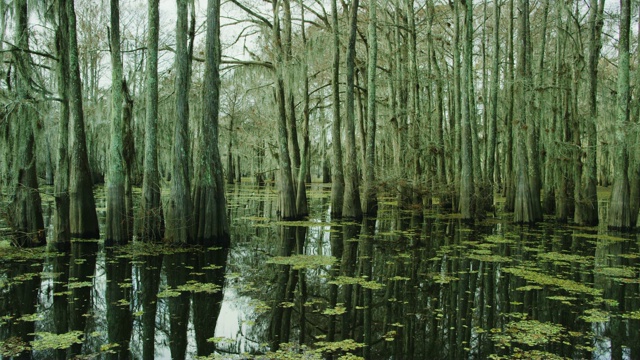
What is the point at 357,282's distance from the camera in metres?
7.12

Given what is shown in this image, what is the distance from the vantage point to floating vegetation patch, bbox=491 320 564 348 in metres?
4.76

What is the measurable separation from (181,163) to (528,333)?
290 inches

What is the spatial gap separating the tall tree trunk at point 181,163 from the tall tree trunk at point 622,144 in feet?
36.1

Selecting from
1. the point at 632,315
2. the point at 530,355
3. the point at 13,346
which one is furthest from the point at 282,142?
the point at 530,355

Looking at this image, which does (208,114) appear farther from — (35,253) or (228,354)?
(228,354)

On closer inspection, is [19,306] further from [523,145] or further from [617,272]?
[523,145]

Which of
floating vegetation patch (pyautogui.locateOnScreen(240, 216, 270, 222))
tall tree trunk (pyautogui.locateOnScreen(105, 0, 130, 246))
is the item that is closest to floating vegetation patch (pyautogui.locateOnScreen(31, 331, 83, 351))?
tall tree trunk (pyautogui.locateOnScreen(105, 0, 130, 246))

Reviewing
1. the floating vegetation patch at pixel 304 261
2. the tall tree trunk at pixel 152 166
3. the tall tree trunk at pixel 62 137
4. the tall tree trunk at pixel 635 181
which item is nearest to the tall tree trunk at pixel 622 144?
the tall tree trunk at pixel 635 181

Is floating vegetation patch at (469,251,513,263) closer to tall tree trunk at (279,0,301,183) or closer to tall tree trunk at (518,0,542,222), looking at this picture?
tall tree trunk at (518,0,542,222)

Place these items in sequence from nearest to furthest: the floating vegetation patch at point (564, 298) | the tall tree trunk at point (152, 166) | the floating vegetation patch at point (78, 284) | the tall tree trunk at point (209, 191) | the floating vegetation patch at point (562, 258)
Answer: the floating vegetation patch at point (564, 298)
the floating vegetation patch at point (78, 284)
the floating vegetation patch at point (562, 258)
the tall tree trunk at point (152, 166)
the tall tree trunk at point (209, 191)

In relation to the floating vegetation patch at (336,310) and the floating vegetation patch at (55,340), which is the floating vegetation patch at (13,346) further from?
the floating vegetation patch at (336,310)

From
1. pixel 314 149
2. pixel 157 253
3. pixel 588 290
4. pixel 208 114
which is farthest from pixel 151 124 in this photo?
pixel 314 149

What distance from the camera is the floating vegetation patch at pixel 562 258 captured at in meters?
8.73

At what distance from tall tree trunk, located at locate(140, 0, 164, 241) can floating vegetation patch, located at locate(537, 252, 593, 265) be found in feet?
25.2
